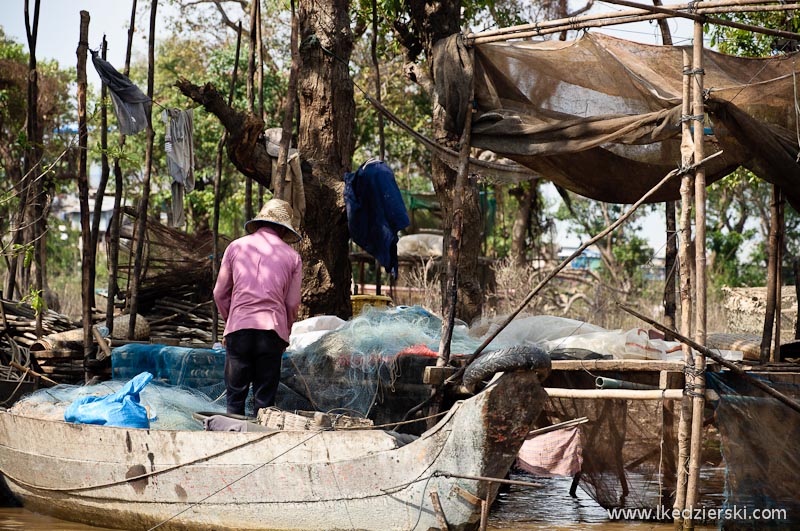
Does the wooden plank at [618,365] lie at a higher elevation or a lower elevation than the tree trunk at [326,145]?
lower

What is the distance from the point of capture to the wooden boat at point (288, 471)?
423cm

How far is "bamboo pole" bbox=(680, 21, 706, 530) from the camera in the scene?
4.62m

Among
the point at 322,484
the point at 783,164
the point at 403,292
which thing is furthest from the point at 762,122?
the point at 403,292

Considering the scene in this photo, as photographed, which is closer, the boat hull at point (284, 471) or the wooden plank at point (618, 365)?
the boat hull at point (284, 471)

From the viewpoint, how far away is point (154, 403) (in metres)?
5.47

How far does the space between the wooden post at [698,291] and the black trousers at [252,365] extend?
2.42m

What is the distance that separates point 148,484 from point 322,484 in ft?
3.68

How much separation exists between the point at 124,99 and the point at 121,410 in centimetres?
329

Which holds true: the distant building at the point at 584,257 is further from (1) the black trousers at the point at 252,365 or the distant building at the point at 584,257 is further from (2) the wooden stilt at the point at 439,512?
(2) the wooden stilt at the point at 439,512

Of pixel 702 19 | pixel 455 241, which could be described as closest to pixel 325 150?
pixel 455 241

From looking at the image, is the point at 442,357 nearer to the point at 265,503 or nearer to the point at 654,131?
the point at 265,503

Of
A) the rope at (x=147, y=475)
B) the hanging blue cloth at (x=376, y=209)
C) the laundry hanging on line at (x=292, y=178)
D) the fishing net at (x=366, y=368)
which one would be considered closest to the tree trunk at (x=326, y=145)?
the hanging blue cloth at (x=376, y=209)

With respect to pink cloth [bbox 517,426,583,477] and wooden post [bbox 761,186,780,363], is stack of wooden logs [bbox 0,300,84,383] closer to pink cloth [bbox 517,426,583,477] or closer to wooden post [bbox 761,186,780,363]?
pink cloth [bbox 517,426,583,477]

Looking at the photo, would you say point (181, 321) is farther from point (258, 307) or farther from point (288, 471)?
point (288, 471)
